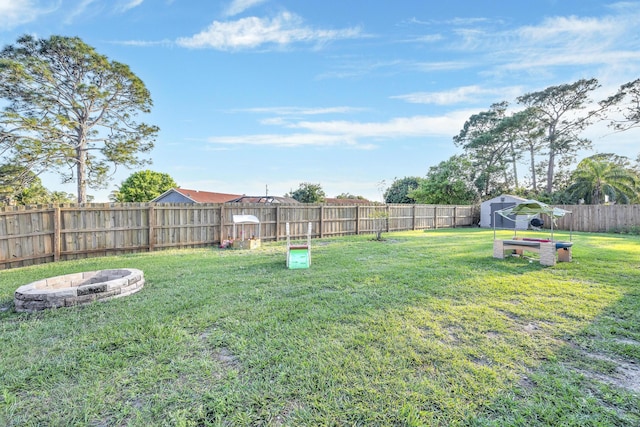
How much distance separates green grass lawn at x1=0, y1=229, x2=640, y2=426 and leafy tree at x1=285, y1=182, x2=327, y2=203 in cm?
2429

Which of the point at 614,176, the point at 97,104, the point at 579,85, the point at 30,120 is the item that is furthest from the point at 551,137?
the point at 30,120

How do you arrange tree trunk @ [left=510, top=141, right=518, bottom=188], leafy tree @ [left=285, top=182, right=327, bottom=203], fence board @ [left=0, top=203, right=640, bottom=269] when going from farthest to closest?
leafy tree @ [left=285, top=182, right=327, bottom=203] → tree trunk @ [left=510, top=141, right=518, bottom=188] → fence board @ [left=0, top=203, right=640, bottom=269]

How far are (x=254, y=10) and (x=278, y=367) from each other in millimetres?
9243

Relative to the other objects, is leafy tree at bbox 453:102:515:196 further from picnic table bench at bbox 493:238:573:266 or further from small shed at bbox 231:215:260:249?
small shed at bbox 231:215:260:249

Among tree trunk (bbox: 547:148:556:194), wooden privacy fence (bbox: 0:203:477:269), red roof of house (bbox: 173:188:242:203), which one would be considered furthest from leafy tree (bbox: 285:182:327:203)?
tree trunk (bbox: 547:148:556:194)

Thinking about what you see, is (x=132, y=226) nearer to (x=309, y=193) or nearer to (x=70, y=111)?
(x=70, y=111)

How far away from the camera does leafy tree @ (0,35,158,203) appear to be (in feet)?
35.2

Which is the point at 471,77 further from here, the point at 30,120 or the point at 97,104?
the point at 30,120

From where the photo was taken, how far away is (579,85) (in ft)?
64.9

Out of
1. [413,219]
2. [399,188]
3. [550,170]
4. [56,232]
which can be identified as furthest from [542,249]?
[399,188]

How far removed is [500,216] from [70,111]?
25.2 m

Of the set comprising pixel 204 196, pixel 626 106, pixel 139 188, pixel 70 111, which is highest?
pixel 626 106

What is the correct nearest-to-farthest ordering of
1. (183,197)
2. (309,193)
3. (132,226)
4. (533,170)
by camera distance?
(132,226) < (183,197) < (533,170) < (309,193)

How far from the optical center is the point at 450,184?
21.8m
